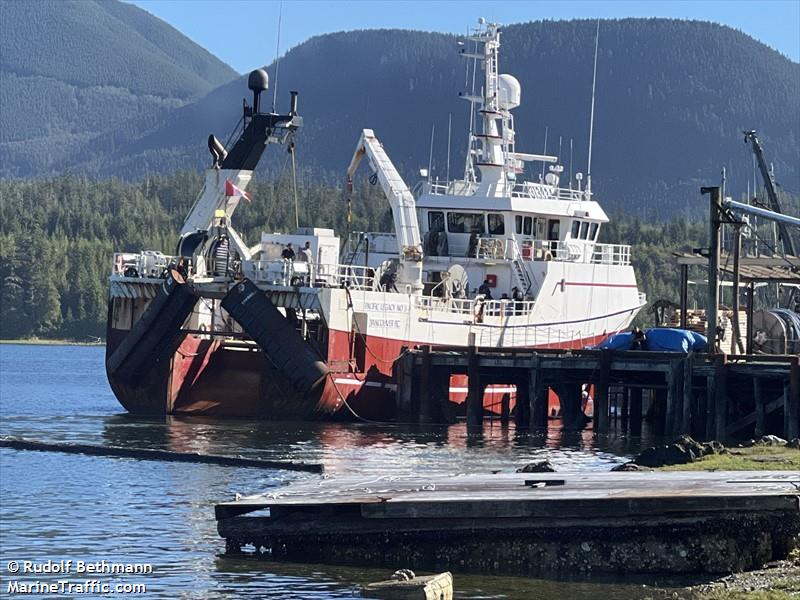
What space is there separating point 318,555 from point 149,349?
2352 cm

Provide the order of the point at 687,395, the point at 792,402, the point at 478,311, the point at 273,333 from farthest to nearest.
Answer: the point at 478,311, the point at 273,333, the point at 687,395, the point at 792,402

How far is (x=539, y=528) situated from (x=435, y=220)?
111ft

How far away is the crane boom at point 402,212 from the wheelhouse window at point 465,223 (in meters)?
1.57

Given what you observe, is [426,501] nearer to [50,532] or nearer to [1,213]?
[50,532]

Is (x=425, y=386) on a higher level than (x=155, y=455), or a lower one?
higher

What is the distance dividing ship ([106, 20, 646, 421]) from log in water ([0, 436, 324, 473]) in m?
8.05

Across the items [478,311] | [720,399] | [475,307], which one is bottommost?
[720,399]

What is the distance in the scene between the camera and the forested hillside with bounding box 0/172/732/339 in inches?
5871

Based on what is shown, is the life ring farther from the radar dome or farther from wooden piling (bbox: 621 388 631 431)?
the radar dome

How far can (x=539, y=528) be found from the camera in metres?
22.0

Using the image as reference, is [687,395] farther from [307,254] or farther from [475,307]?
[307,254]

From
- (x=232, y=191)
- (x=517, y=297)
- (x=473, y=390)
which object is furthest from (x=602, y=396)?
(x=232, y=191)

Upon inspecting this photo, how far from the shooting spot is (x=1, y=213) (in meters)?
176

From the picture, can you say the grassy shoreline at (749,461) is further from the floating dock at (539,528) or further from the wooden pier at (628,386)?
the wooden pier at (628,386)
